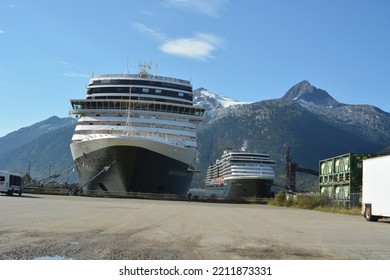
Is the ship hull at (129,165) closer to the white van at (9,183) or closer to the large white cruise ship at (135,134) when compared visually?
the large white cruise ship at (135,134)

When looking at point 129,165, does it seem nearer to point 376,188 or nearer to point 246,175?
point 376,188

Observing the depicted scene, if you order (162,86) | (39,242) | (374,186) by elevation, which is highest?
(162,86)

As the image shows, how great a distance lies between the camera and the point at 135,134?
47.7 m

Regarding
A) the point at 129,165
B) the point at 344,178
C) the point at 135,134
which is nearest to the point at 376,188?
the point at 344,178

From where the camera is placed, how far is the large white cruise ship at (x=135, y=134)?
43125 mm

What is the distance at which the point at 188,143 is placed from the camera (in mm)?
50656

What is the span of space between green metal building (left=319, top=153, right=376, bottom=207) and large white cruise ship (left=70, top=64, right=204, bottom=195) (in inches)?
570

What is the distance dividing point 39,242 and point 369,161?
1720cm

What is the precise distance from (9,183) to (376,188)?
28640 mm

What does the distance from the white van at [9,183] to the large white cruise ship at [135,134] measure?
695cm

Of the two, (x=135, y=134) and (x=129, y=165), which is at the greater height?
(x=135, y=134)

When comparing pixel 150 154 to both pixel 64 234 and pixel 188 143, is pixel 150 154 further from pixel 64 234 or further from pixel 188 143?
pixel 64 234

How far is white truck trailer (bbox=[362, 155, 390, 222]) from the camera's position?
20.5m
